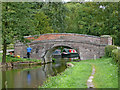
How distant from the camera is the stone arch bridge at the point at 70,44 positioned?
21280mm

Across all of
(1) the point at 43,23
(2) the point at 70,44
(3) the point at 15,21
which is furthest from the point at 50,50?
(1) the point at 43,23

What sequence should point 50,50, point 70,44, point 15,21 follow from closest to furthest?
point 15,21 → point 70,44 → point 50,50

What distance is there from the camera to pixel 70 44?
21.7 m

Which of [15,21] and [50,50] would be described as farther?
[50,50]

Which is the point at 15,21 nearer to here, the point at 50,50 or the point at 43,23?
the point at 50,50

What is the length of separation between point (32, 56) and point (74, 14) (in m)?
18.2

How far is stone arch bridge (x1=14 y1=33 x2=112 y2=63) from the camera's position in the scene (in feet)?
69.8

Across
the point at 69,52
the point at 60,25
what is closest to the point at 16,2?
the point at 60,25

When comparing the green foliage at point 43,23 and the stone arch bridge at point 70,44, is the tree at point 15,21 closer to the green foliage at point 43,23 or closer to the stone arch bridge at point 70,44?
the stone arch bridge at point 70,44

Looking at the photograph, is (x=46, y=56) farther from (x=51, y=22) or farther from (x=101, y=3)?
(x=101, y=3)

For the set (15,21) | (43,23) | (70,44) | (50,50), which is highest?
(43,23)

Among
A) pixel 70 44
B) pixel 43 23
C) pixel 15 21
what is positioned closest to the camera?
pixel 15 21

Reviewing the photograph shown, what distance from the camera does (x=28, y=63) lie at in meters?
19.9

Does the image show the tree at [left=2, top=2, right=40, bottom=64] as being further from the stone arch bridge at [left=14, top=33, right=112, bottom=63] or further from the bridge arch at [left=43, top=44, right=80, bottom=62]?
the bridge arch at [left=43, top=44, right=80, bottom=62]
